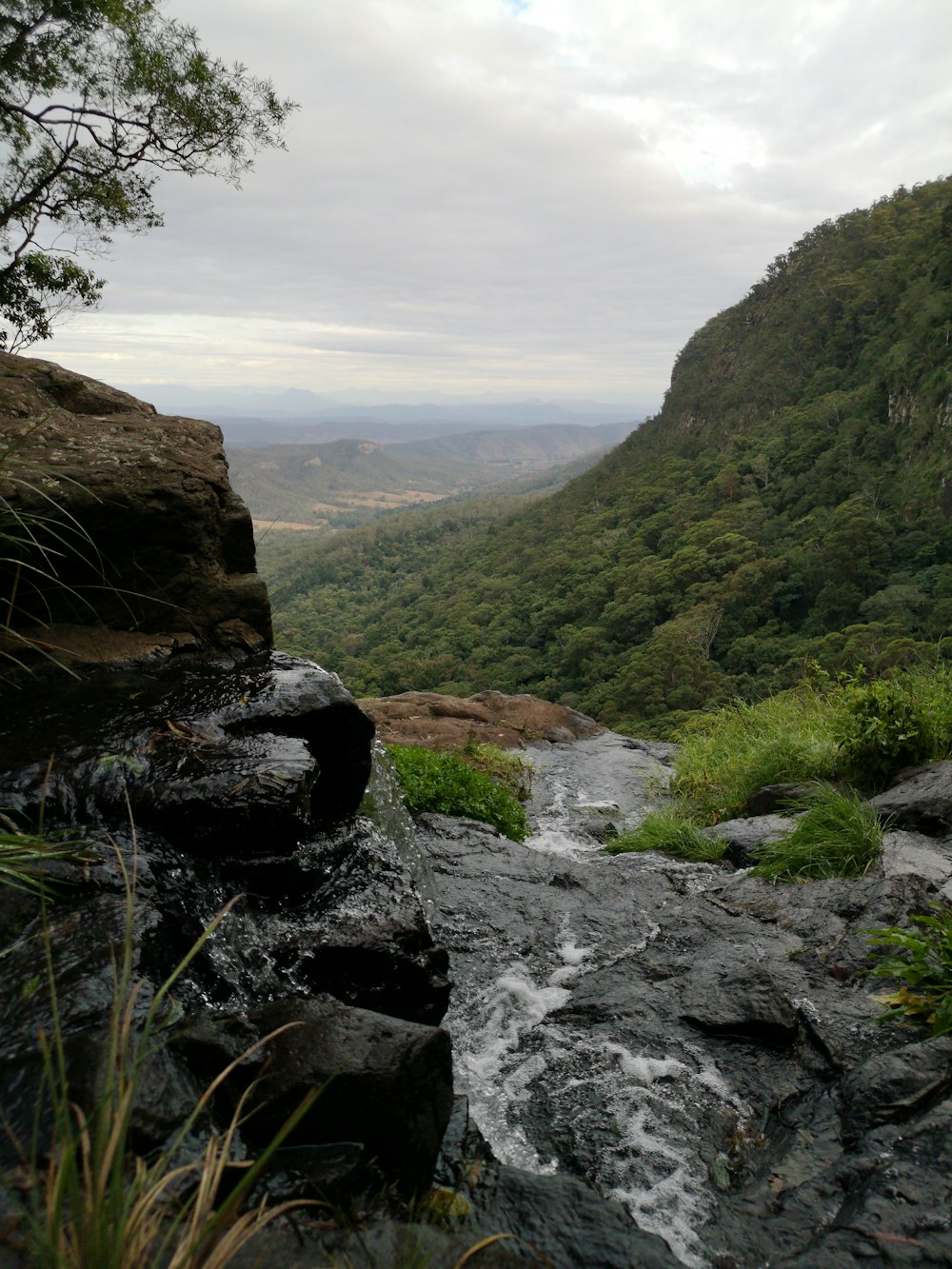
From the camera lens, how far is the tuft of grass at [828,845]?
532cm

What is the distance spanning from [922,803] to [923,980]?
3.17m

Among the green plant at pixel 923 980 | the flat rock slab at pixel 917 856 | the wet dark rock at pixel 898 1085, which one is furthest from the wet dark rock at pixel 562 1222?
the flat rock slab at pixel 917 856

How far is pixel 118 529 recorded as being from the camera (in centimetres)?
476

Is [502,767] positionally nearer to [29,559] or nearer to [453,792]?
[453,792]

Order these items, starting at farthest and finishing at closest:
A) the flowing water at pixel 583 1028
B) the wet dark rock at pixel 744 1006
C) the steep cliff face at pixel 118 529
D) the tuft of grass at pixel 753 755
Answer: the tuft of grass at pixel 753 755 → the steep cliff face at pixel 118 529 → the wet dark rock at pixel 744 1006 → the flowing water at pixel 583 1028

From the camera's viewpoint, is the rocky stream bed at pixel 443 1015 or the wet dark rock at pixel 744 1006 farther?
the wet dark rock at pixel 744 1006

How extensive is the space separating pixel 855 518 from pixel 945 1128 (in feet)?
159

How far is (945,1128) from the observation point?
251 cm

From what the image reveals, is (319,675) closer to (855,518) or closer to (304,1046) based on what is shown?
(304,1046)

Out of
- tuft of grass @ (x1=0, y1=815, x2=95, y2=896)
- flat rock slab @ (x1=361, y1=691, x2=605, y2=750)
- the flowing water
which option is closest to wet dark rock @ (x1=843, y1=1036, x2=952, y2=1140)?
the flowing water

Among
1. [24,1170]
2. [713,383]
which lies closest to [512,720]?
[24,1170]

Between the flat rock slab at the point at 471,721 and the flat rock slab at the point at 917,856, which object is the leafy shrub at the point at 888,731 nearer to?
the flat rock slab at the point at 917,856

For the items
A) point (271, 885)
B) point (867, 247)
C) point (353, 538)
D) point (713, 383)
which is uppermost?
point (867, 247)

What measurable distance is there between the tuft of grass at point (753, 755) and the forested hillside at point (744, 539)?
1338 centimetres
